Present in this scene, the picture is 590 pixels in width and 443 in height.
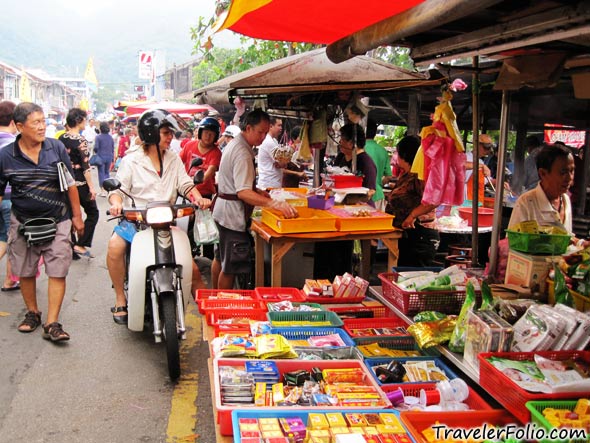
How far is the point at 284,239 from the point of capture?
5125 mm

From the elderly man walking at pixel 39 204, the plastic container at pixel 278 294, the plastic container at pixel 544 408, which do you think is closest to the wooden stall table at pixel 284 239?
the plastic container at pixel 278 294

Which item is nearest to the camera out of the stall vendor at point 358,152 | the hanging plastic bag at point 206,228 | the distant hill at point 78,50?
the hanging plastic bag at point 206,228

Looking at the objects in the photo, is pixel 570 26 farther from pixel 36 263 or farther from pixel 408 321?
pixel 36 263

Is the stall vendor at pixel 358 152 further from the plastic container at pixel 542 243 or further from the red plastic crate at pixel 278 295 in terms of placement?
the plastic container at pixel 542 243

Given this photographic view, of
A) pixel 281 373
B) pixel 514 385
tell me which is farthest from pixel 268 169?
pixel 514 385

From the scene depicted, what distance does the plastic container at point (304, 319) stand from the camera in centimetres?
373

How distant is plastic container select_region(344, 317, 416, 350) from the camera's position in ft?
11.5

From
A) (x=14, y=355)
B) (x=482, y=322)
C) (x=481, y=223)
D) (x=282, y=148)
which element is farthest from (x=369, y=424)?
(x=282, y=148)

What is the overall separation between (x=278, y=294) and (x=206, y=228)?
5.05 feet

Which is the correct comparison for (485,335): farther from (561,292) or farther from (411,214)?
(411,214)

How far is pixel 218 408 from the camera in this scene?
2557 mm

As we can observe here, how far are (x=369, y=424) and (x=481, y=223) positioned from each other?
5079mm

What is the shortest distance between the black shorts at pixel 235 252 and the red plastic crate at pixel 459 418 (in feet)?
11.0

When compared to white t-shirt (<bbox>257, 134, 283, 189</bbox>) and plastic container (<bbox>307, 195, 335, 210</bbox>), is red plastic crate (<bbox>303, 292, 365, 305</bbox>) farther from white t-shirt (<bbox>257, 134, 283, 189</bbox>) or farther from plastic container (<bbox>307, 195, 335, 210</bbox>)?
white t-shirt (<bbox>257, 134, 283, 189</bbox>)
